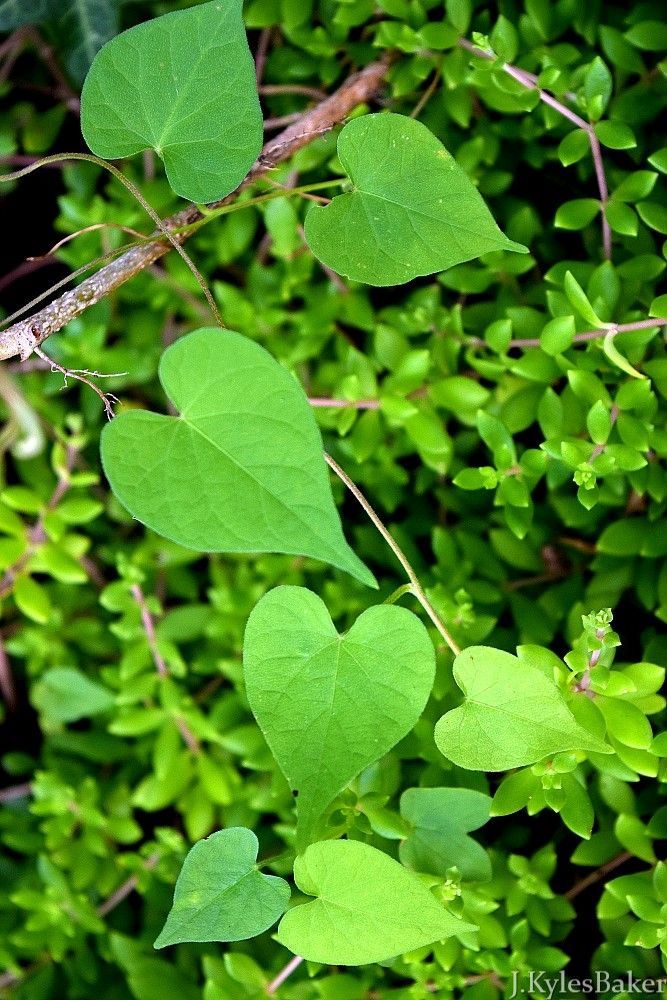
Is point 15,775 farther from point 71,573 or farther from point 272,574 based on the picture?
point 272,574

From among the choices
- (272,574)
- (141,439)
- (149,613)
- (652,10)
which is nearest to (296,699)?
(141,439)

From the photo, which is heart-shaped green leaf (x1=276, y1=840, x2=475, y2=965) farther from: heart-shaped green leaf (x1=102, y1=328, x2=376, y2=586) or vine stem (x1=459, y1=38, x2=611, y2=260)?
vine stem (x1=459, y1=38, x2=611, y2=260)

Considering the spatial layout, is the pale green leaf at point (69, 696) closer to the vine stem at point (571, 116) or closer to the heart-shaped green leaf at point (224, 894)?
the heart-shaped green leaf at point (224, 894)

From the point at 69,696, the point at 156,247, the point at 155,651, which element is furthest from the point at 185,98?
the point at 69,696

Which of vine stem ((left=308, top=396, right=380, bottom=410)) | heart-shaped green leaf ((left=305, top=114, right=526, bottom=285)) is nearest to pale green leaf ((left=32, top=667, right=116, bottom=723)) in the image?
vine stem ((left=308, top=396, right=380, bottom=410))

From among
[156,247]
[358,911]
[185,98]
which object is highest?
[185,98]

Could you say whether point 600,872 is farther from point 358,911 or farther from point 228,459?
point 228,459

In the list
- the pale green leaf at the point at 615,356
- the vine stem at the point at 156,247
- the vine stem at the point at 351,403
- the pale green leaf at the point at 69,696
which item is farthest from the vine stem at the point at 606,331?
the pale green leaf at the point at 69,696

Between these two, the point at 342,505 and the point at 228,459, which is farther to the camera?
the point at 342,505

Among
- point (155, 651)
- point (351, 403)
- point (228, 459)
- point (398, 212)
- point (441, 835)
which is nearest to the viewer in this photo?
point (228, 459)
